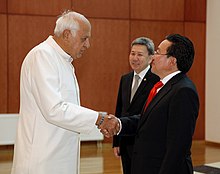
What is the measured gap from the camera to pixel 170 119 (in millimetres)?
2578

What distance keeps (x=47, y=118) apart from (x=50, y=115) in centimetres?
4

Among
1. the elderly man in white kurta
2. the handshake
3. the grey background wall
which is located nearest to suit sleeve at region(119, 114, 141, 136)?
the handshake

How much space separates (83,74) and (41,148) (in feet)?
16.5

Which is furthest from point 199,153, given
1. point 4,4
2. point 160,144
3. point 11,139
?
point 160,144

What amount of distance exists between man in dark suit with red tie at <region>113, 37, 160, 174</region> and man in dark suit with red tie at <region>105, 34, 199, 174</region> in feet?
3.61

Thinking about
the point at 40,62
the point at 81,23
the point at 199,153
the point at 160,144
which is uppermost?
the point at 81,23

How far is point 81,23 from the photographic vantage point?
2928 millimetres

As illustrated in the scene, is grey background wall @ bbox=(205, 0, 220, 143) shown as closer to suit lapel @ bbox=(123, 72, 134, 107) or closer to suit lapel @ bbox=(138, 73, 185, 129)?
suit lapel @ bbox=(123, 72, 134, 107)

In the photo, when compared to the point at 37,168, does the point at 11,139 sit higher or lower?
lower

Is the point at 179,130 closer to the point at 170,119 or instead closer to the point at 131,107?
the point at 170,119

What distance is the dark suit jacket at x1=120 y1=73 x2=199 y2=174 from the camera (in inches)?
99.7

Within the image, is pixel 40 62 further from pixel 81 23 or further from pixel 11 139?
pixel 11 139

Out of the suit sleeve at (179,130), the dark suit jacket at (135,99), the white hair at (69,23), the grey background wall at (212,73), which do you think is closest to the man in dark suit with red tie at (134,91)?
the dark suit jacket at (135,99)

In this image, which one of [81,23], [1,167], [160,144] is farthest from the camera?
[1,167]
